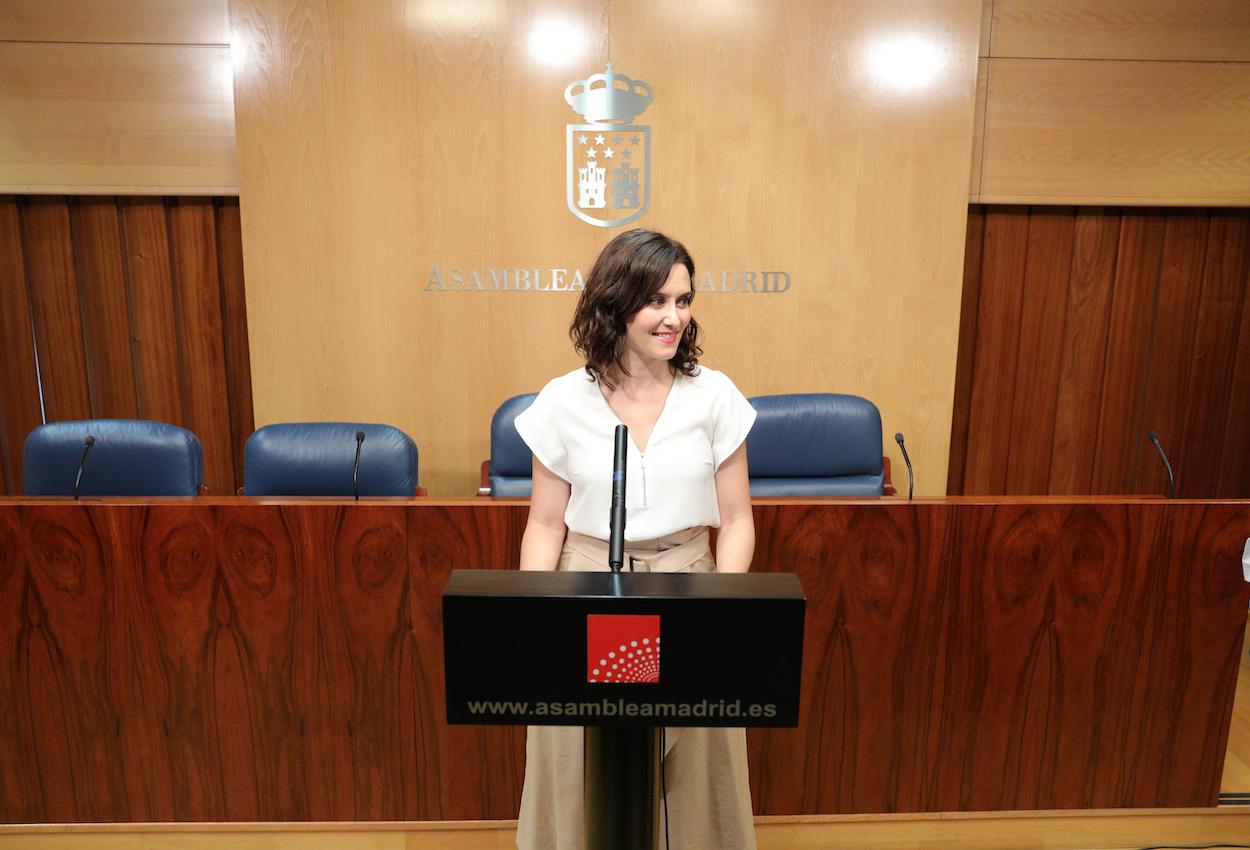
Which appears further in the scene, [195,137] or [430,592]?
[195,137]

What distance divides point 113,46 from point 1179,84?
4.47m

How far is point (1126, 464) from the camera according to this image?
4.13m

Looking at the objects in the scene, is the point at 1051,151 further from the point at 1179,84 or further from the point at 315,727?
the point at 315,727

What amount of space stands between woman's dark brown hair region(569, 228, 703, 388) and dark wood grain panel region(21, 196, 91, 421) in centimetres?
337

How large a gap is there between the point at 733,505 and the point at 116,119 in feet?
11.2

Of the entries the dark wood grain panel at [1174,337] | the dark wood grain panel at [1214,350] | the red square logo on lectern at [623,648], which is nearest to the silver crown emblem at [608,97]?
the dark wood grain panel at [1174,337]

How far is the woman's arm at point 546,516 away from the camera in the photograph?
1520 millimetres

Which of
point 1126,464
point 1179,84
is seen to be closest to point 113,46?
point 1179,84

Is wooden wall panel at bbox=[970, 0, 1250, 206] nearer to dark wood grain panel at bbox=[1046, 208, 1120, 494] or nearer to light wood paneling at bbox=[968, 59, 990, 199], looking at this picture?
light wood paneling at bbox=[968, 59, 990, 199]

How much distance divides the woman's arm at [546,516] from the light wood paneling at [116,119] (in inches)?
113

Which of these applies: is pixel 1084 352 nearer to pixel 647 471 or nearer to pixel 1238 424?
pixel 1238 424

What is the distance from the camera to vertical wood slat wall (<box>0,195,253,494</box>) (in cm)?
380

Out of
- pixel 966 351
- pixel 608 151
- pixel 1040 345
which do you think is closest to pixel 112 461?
pixel 608 151

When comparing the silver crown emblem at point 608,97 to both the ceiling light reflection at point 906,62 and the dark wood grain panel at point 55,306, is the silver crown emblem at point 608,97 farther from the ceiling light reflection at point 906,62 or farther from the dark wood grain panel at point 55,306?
the dark wood grain panel at point 55,306
